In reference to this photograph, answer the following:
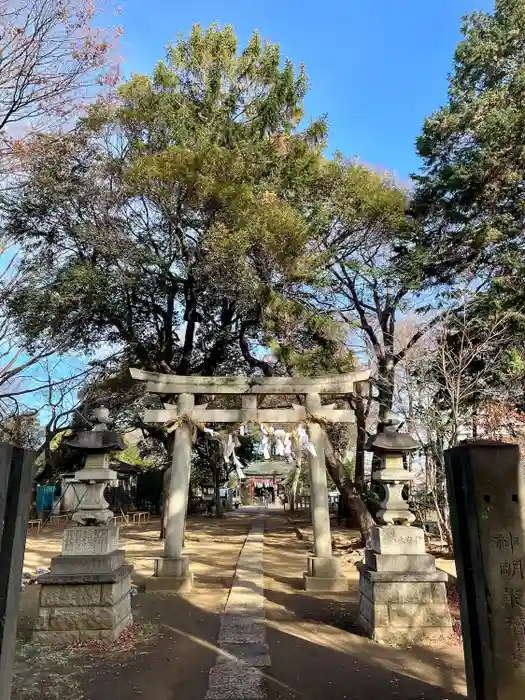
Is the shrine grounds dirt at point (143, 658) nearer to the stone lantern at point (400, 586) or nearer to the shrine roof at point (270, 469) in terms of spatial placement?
the stone lantern at point (400, 586)

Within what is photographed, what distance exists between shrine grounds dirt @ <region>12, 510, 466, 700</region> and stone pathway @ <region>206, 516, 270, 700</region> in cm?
13

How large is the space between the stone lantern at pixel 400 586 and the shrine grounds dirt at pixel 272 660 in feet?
0.68

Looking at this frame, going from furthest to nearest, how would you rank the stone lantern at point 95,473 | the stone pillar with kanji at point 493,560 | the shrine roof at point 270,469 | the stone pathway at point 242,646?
the shrine roof at point 270,469 → the stone lantern at point 95,473 → the stone pathway at point 242,646 → the stone pillar with kanji at point 493,560

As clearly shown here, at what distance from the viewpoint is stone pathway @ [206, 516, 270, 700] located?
14.0 ft

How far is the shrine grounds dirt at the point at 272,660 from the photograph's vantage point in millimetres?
4402

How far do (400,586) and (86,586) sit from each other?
3.65 meters

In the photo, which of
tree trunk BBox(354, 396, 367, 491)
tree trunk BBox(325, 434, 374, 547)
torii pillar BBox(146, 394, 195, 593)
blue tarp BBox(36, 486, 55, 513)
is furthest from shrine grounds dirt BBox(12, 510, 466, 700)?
blue tarp BBox(36, 486, 55, 513)

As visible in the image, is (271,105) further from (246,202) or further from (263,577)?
(263,577)

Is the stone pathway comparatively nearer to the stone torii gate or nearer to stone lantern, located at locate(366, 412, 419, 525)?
the stone torii gate

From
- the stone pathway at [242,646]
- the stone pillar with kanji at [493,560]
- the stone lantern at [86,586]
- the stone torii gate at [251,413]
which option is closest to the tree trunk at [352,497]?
the stone torii gate at [251,413]

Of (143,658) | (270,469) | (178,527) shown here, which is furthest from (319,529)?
(270,469)

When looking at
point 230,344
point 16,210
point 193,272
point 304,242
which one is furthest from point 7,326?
point 304,242

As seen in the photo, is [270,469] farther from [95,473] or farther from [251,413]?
[95,473]

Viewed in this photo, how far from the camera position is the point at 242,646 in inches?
217
